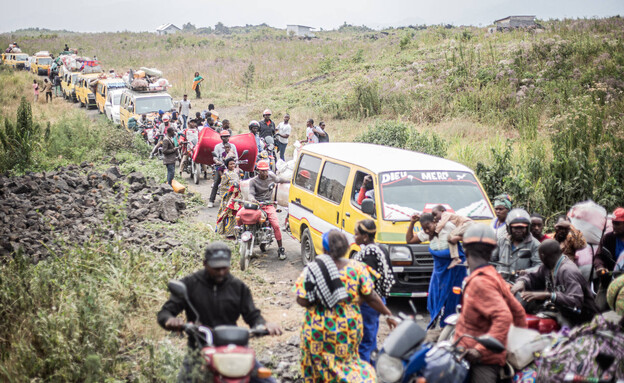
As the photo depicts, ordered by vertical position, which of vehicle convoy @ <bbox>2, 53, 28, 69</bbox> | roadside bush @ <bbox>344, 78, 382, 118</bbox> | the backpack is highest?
vehicle convoy @ <bbox>2, 53, 28, 69</bbox>

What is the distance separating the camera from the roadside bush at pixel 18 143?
56.2 ft

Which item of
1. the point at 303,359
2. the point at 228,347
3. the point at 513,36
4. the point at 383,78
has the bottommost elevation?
the point at 303,359

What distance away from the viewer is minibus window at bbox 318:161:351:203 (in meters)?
8.29

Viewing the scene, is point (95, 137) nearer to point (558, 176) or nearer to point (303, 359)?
point (558, 176)

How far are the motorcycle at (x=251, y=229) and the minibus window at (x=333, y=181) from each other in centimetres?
127

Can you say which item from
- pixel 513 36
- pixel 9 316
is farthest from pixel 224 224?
pixel 513 36

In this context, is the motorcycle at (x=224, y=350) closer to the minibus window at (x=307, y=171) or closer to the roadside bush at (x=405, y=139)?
the minibus window at (x=307, y=171)

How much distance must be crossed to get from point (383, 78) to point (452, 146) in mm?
12884

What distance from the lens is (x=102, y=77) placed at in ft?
100

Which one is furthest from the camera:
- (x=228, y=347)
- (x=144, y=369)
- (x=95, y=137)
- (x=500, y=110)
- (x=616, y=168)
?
(x=95, y=137)

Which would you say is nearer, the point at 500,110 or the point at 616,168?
the point at 616,168

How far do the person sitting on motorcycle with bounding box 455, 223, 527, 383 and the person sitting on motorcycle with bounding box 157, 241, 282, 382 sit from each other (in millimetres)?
1382

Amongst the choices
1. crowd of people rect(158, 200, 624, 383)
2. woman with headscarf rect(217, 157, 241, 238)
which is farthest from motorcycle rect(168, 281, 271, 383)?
woman with headscarf rect(217, 157, 241, 238)

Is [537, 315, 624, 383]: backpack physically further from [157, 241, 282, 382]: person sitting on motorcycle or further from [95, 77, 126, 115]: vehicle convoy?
[95, 77, 126, 115]: vehicle convoy
